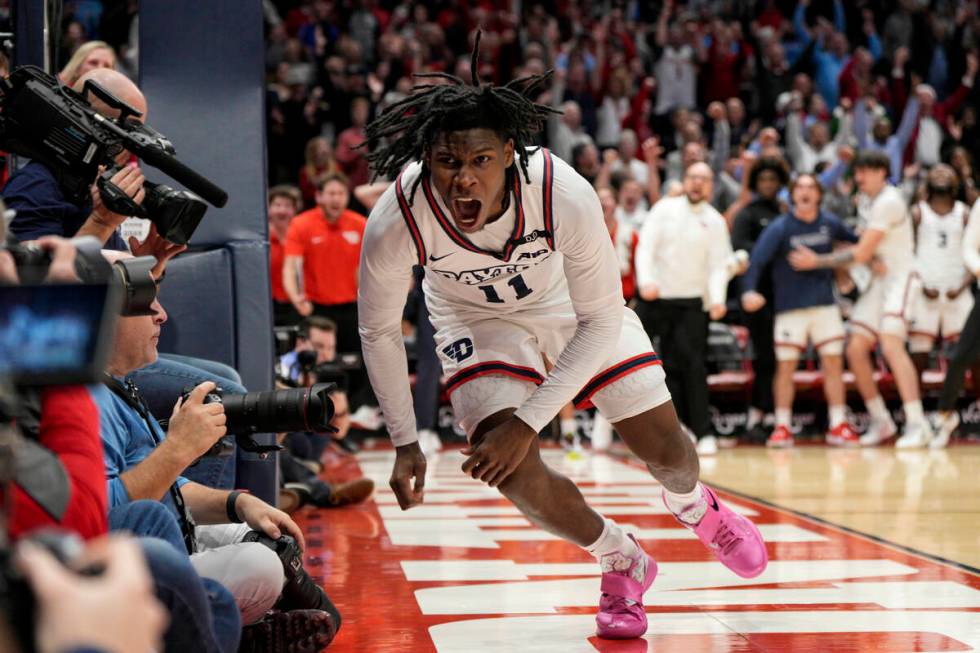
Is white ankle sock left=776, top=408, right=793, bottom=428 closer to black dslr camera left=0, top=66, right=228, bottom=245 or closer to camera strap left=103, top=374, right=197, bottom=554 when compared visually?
black dslr camera left=0, top=66, right=228, bottom=245

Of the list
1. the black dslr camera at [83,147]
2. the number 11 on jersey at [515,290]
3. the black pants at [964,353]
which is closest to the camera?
the black dslr camera at [83,147]

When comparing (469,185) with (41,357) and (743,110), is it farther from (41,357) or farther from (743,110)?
(743,110)

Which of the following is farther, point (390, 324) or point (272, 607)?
point (390, 324)

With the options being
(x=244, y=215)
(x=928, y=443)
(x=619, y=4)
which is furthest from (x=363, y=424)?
(x=619, y=4)

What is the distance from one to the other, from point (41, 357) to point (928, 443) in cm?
932

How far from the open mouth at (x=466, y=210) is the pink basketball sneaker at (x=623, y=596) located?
104 centimetres

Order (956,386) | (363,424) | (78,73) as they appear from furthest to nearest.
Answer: (363,424) < (956,386) < (78,73)

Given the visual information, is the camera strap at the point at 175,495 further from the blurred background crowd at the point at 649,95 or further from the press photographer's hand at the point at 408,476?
the blurred background crowd at the point at 649,95

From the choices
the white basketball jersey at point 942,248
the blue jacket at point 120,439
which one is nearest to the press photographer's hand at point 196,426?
the blue jacket at point 120,439

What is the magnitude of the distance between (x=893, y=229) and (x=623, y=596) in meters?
7.33

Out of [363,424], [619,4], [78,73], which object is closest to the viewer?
[78,73]

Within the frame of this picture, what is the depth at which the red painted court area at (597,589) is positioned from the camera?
3.54m

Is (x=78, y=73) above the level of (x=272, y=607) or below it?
above

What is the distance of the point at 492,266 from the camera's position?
12.3 feet
